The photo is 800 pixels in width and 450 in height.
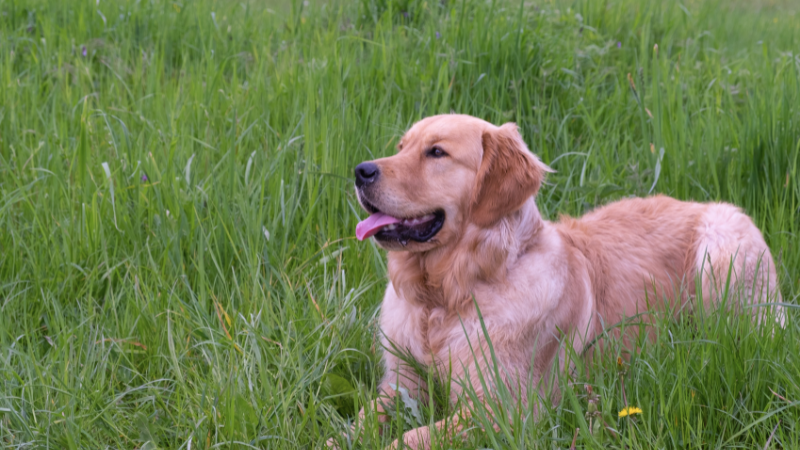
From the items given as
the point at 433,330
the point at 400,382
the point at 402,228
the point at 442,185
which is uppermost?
the point at 442,185

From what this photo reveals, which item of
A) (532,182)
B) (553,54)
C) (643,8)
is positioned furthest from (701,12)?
(532,182)

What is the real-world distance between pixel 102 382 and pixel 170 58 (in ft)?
10.0

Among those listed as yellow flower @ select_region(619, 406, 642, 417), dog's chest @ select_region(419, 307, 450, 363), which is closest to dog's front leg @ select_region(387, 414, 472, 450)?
dog's chest @ select_region(419, 307, 450, 363)

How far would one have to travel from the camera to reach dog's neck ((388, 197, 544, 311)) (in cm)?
256

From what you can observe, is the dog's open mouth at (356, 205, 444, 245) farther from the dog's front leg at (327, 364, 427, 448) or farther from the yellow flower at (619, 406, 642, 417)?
the yellow flower at (619, 406, 642, 417)

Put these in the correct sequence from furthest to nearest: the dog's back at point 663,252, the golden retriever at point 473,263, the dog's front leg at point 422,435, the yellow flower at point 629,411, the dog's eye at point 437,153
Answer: the dog's back at point 663,252 → the dog's eye at point 437,153 → the golden retriever at point 473,263 → the dog's front leg at point 422,435 → the yellow flower at point 629,411

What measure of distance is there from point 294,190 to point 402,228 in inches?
35.1

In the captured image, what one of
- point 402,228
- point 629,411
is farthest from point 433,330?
point 629,411

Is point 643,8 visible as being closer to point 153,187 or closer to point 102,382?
point 153,187

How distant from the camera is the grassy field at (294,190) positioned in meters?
2.12

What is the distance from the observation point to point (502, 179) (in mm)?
2605

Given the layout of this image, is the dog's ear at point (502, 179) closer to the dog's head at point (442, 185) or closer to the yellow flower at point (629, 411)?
the dog's head at point (442, 185)

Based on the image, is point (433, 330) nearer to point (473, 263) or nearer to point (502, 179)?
point (473, 263)

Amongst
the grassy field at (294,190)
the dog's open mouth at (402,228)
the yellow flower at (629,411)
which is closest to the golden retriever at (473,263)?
the dog's open mouth at (402,228)
